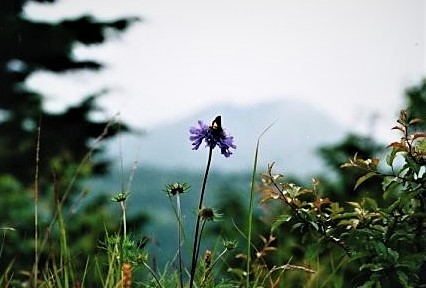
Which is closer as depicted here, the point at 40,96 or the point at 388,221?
the point at 388,221

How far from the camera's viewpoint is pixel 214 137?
5.42 feet

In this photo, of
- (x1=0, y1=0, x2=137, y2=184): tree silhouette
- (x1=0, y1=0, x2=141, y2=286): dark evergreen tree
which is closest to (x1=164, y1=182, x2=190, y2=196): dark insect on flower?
(x1=0, y1=0, x2=141, y2=286): dark evergreen tree

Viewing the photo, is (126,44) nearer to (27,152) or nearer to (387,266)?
(27,152)

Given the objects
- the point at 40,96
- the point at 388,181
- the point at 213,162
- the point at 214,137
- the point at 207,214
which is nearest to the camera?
the point at 207,214

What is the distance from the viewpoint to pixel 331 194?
5832 mm

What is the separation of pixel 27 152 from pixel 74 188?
3.87ft

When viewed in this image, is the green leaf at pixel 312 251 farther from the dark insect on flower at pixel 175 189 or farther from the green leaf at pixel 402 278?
the dark insect on flower at pixel 175 189

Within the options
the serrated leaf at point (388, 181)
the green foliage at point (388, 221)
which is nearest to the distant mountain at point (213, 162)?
the green foliage at point (388, 221)

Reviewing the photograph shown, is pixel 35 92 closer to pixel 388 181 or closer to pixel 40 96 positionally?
pixel 40 96

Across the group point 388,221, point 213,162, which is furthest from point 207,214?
point 388,221

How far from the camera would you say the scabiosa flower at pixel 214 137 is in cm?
165

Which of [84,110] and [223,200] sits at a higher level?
[84,110]

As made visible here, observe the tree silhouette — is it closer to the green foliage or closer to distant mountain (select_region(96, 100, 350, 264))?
distant mountain (select_region(96, 100, 350, 264))

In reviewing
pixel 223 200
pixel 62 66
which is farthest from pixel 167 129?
pixel 223 200
